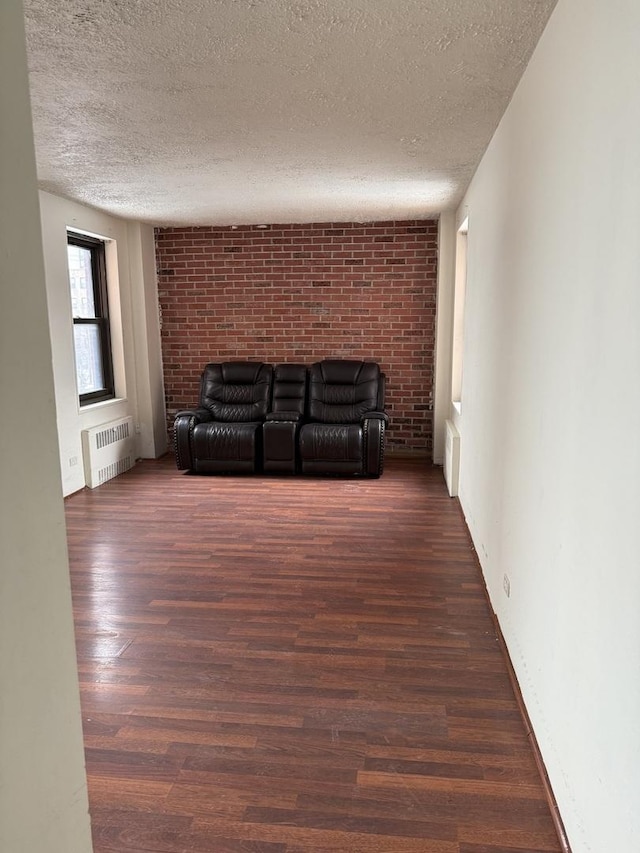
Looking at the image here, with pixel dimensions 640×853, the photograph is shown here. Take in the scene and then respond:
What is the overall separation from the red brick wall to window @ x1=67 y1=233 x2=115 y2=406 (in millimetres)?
771

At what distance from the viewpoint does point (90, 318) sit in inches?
235

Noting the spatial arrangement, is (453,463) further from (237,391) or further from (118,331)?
(118,331)

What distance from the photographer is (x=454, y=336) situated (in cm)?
570

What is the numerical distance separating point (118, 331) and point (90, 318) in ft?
1.14

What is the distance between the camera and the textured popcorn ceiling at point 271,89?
1.98 metres

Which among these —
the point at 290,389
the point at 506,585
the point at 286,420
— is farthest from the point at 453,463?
the point at 506,585

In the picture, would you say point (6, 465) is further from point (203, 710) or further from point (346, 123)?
point (346, 123)

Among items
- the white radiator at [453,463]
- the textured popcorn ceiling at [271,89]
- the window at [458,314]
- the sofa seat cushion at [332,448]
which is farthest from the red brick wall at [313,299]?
the textured popcorn ceiling at [271,89]

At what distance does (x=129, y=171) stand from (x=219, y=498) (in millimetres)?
2572

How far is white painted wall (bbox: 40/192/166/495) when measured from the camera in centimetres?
503

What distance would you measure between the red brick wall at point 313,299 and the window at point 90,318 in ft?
2.53

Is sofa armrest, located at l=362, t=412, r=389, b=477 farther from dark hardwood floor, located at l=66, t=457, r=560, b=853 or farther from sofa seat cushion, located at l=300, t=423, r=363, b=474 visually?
dark hardwood floor, located at l=66, t=457, r=560, b=853

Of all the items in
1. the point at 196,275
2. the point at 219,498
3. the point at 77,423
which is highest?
the point at 196,275

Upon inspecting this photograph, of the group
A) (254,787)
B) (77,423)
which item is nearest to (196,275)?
(77,423)
